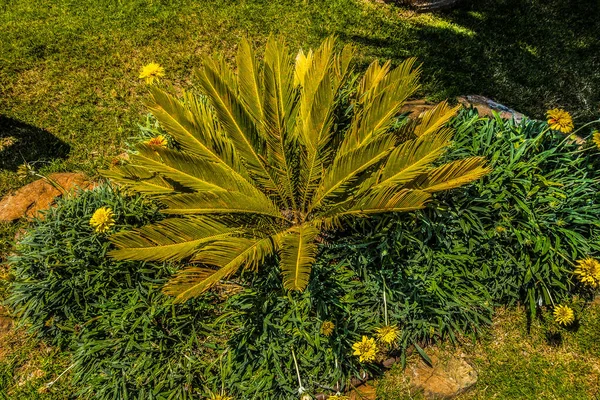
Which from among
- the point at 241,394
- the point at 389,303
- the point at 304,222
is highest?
the point at 304,222

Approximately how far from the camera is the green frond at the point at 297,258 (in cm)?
249

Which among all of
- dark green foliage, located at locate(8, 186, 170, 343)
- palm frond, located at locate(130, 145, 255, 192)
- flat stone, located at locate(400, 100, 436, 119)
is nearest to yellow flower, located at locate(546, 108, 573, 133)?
flat stone, located at locate(400, 100, 436, 119)

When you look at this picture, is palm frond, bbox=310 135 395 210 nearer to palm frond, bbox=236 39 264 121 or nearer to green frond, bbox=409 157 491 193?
green frond, bbox=409 157 491 193

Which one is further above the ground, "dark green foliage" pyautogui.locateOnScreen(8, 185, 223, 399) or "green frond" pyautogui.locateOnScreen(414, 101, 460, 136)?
"green frond" pyautogui.locateOnScreen(414, 101, 460, 136)

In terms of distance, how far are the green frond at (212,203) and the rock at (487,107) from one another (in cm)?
288

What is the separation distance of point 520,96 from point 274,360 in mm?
→ 4471

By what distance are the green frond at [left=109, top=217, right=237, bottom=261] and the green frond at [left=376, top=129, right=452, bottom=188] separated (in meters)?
1.23

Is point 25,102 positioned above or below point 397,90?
below

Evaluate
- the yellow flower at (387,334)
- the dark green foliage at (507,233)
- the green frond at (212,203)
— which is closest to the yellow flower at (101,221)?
the green frond at (212,203)

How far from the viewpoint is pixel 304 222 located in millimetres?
3283

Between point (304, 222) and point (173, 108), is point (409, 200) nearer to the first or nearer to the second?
point (304, 222)

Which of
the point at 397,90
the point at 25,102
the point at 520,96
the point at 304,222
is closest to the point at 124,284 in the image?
the point at 304,222

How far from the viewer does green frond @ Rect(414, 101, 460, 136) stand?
2.96m

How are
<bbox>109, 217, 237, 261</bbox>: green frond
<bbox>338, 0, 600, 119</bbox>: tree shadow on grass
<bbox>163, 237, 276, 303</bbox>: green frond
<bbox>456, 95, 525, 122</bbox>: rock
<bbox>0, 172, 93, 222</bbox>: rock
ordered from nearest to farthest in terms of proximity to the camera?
<bbox>163, 237, 276, 303</bbox>: green frond, <bbox>109, 217, 237, 261</bbox>: green frond, <bbox>0, 172, 93, 222</bbox>: rock, <bbox>456, 95, 525, 122</bbox>: rock, <bbox>338, 0, 600, 119</bbox>: tree shadow on grass
